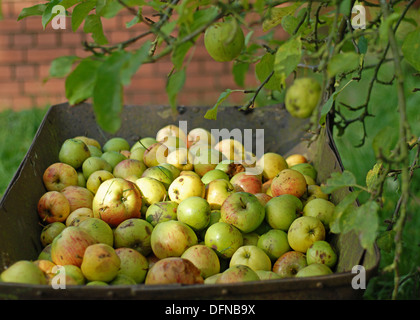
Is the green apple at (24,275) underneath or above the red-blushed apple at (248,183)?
underneath

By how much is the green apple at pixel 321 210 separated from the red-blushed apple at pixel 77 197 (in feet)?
2.68

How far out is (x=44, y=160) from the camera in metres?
1.99

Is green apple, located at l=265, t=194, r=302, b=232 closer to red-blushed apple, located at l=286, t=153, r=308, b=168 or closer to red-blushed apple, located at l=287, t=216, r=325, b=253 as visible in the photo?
red-blushed apple, located at l=287, t=216, r=325, b=253

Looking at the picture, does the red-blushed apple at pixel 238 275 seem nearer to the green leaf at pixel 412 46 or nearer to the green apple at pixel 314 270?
the green apple at pixel 314 270

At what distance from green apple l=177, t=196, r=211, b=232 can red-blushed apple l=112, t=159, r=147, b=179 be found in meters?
0.42

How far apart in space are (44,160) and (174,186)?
622 millimetres

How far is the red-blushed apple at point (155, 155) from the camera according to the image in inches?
80.4

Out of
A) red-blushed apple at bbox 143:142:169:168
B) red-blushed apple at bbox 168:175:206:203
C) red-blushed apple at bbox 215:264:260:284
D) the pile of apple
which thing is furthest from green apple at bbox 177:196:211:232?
red-blushed apple at bbox 143:142:169:168

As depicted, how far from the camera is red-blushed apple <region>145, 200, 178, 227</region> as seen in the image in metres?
1.65

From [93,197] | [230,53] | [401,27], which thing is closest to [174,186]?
[93,197]

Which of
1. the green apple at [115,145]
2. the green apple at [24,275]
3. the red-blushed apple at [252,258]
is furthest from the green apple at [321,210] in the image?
the green apple at [115,145]

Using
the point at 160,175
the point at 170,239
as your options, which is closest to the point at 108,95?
the point at 170,239

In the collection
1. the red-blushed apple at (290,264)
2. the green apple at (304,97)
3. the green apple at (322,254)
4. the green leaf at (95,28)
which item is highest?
the green leaf at (95,28)
